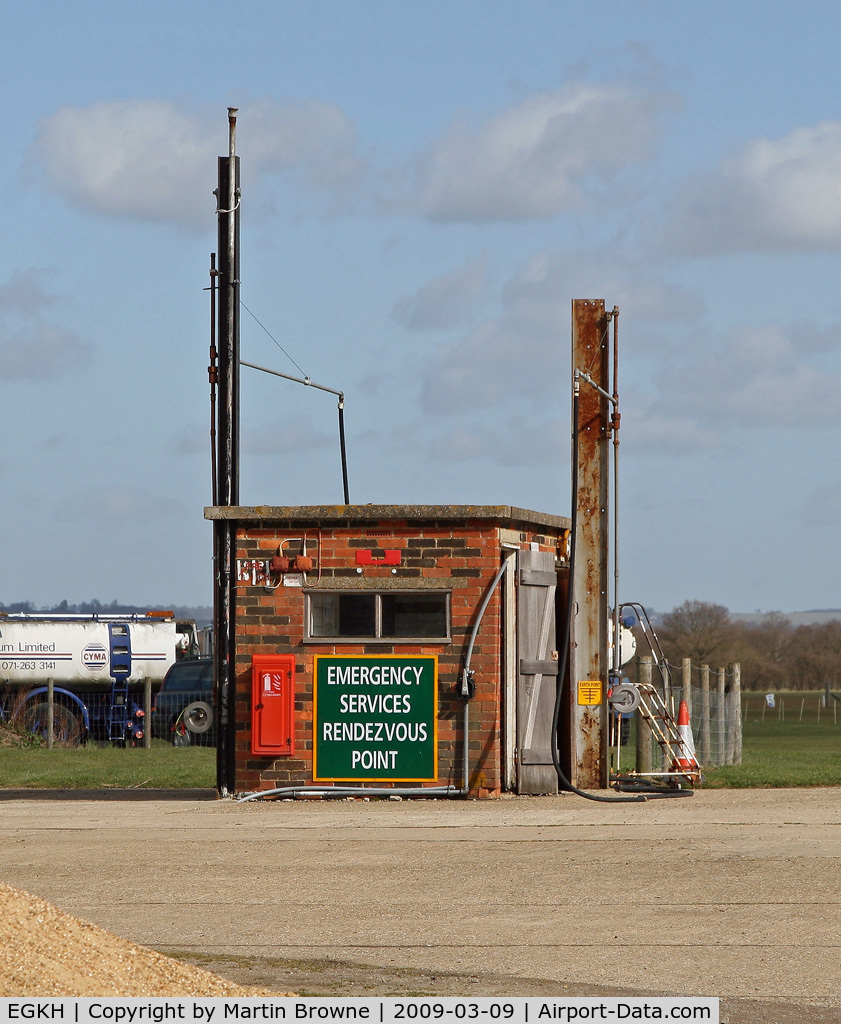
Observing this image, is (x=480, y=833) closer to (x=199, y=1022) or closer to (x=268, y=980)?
(x=268, y=980)

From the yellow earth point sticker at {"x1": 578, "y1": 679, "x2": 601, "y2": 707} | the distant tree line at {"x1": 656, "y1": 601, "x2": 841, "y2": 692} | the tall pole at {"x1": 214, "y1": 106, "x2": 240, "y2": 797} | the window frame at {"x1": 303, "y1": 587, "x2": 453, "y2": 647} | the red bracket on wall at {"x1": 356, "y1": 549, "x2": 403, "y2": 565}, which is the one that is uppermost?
the tall pole at {"x1": 214, "y1": 106, "x2": 240, "y2": 797}

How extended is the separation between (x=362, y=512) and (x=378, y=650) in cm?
147

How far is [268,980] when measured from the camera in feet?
24.1

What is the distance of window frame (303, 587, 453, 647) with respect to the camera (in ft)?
53.5

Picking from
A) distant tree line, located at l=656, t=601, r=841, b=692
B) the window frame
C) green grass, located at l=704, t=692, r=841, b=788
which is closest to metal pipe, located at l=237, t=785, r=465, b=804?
the window frame

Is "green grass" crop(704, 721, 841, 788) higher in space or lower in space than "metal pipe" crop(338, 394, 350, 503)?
lower

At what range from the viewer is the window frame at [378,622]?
53.5 feet

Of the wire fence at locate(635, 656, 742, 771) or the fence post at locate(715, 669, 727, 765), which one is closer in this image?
the wire fence at locate(635, 656, 742, 771)

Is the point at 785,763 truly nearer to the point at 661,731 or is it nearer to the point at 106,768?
the point at 661,731

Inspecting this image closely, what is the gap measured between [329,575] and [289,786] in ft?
7.43

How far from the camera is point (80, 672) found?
1254 inches

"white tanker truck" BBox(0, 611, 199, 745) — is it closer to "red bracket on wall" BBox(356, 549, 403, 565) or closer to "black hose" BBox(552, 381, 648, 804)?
"red bracket on wall" BBox(356, 549, 403, 565)

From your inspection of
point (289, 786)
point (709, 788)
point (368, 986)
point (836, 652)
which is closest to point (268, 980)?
point (368, 986)

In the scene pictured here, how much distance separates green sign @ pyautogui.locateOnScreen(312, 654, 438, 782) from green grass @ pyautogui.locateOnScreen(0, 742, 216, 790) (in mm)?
3128
